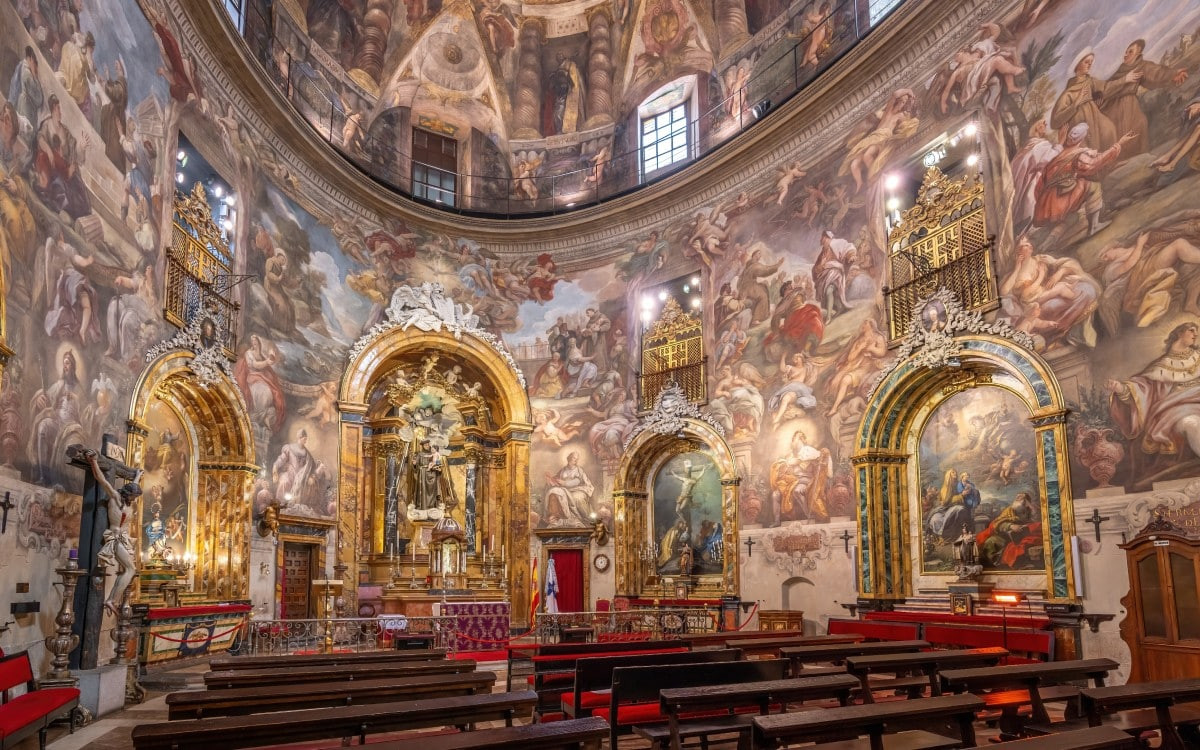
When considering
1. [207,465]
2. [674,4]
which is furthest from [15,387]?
[674,4]

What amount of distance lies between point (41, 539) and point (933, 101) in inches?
673

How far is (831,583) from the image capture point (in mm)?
17750

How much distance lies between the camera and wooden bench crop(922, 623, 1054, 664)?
12.0 metres

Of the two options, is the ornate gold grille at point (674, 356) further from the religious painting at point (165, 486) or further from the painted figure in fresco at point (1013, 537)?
the religious painting at point (165, 486)

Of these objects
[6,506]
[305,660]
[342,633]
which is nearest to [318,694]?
[305,660]

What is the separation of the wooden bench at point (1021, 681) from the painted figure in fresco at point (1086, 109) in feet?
29.1

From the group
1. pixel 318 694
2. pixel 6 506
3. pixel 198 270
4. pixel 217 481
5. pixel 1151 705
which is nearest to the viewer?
pixel 1151 705

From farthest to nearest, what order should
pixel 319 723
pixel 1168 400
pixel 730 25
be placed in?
pixel 730 25 < pixel 1168 400 < pixel 319 723

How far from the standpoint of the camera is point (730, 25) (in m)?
23.6

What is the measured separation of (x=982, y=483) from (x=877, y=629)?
3549mm

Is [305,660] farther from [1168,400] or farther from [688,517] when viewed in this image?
[688,517]

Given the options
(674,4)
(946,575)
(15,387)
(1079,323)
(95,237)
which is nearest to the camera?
(15,387)

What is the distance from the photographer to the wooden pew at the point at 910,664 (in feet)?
26.0

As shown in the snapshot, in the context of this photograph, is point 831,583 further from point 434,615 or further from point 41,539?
point 41,539
